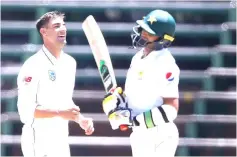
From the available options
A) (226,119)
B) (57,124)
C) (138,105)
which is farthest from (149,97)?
(226,119)

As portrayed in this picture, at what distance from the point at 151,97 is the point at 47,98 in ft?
2.22

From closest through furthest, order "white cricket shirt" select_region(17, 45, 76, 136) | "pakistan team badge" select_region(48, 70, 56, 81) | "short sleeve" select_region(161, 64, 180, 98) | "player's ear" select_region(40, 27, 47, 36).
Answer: "short sleeve" select_region(161, 64, 180, 98)
"white cricket shirt" select_region(17, 45, 76, 136)
"pakistan team badge" select_region(48, 70, 56, 81)
"player's ear" select_region(40, 27, 47, 36)

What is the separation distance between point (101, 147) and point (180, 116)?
35.1 inches

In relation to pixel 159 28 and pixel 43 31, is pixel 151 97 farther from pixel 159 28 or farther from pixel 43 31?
pixel 43 31

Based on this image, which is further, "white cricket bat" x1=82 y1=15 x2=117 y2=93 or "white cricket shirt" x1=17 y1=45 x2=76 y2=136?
"white cricket bat" x1=82 y1=15 x2=117 y2=93

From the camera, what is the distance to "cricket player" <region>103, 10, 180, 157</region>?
201 inches

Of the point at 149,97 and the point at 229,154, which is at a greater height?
the point at 149,97

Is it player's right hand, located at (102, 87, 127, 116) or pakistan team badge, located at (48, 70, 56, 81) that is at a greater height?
pakistan team badge, located at (48, 70, 56, 81)

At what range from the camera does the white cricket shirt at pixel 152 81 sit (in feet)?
16.8

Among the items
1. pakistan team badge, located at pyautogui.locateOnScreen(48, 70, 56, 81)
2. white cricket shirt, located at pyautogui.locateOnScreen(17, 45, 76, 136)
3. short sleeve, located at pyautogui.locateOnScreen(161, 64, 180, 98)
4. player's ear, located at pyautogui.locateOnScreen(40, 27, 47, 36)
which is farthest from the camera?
player's ear, located at pyautogui.locateOnScreen(40, 27, 47, 36)

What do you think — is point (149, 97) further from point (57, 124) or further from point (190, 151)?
point (190, 151)

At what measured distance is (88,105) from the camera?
8.82 metres

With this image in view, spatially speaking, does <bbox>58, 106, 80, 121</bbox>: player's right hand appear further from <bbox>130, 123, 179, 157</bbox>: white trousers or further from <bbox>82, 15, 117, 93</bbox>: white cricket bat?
<bbox>130, 123, 179, 157</bbox>: white trousers

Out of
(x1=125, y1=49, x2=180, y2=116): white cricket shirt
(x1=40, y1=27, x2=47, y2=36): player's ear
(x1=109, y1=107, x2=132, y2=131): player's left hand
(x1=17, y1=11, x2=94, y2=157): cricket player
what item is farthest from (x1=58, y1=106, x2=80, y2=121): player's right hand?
(x1=40, y1=27, x2=47, y2=36): player's ear
